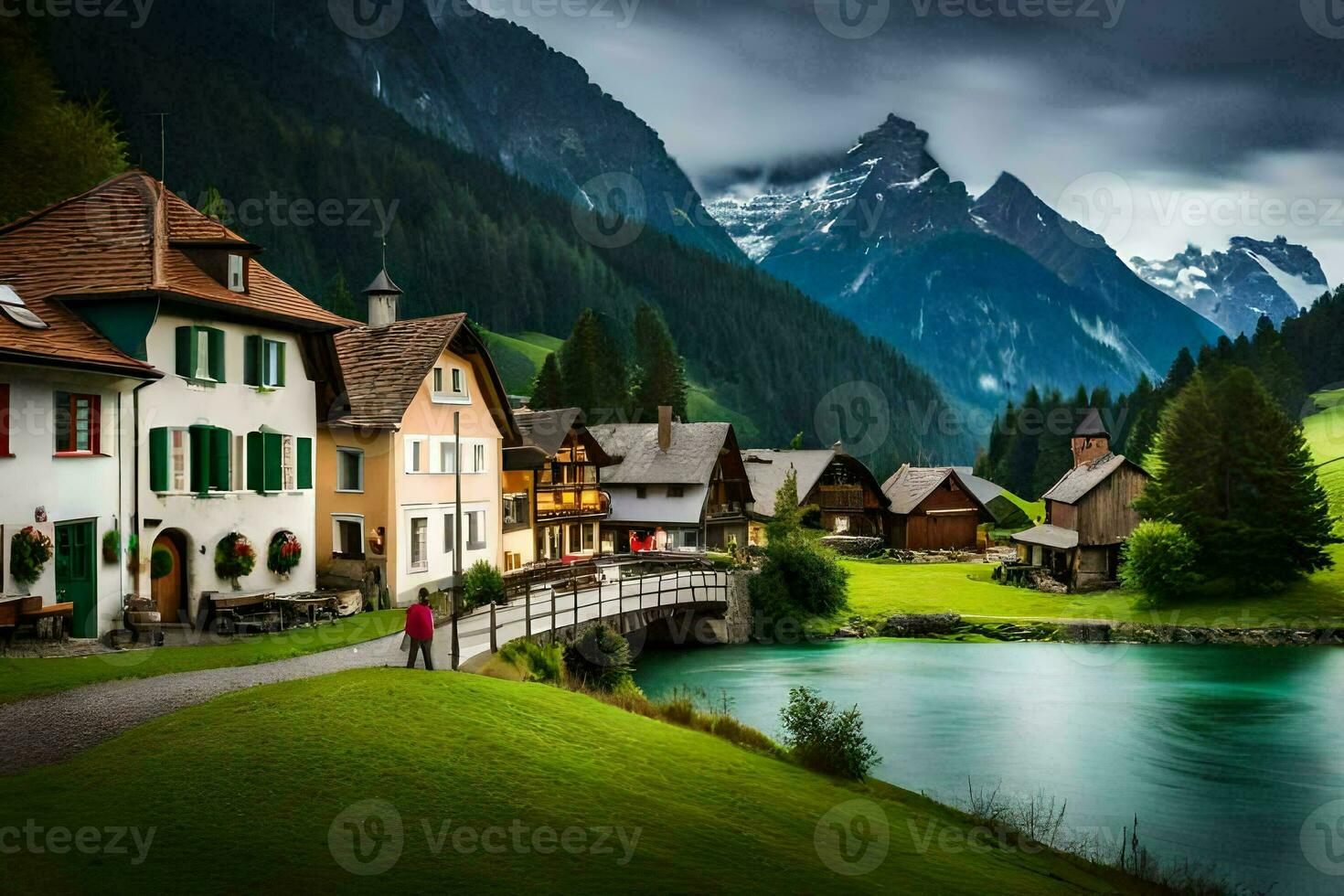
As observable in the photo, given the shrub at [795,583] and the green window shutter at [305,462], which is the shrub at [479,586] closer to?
the green window shutter at [305,462]

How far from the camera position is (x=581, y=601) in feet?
138

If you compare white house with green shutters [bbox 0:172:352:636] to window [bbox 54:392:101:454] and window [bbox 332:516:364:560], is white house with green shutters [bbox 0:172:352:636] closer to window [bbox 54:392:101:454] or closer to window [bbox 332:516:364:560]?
window [bbox 54:392:101:454]

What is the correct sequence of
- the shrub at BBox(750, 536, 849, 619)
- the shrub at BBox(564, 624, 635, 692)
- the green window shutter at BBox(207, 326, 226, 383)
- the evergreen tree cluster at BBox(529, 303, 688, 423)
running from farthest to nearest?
the evergreen tree cluster at BBox(529, 303, 688, 423) < the shrub at BBox(750, 536, 849, 619) < the shrub at BBox(564, 624, 635, 692) < the green window shutter at BBox(207, 326, 226, 383)

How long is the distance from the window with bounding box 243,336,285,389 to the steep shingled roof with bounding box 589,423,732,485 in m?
37.9

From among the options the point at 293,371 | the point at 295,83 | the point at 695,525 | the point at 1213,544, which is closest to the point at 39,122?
the point at 293,371

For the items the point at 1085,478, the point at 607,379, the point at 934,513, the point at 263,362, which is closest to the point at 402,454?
the point at 263,362

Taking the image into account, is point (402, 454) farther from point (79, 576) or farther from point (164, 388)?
point (79, 576)

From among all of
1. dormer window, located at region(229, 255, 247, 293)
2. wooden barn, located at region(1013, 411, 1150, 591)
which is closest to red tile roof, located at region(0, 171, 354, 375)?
dormer window, located at region(229, 255, 247, 293)

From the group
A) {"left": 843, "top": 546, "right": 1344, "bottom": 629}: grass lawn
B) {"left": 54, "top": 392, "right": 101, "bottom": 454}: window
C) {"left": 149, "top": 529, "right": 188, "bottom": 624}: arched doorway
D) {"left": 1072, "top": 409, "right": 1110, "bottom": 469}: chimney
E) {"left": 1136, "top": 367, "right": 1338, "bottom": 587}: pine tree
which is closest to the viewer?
{"left": 54, "top": 392, "right": 101, "bottom": 454}: window

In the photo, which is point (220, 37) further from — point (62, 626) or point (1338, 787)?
point (1338, 787)

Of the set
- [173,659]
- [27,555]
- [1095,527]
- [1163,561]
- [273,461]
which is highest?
[273,461]

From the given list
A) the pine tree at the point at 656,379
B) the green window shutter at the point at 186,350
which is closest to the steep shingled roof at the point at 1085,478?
the pine tree at the point at 656,379

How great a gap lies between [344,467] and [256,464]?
6.41 metres

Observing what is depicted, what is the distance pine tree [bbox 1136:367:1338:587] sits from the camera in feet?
208
